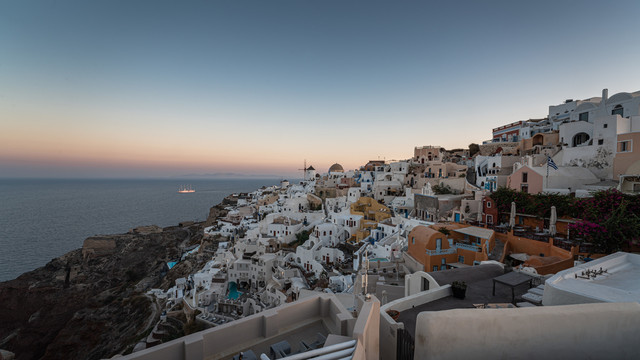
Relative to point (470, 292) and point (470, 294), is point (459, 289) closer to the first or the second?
point (470, 294)

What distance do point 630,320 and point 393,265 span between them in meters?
12.1

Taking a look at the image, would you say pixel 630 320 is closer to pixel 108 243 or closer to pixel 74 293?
pixel 74 293

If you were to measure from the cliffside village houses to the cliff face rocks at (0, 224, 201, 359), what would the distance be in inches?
174

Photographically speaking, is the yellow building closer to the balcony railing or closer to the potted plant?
the balcony railing

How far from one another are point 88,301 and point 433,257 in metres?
36.8

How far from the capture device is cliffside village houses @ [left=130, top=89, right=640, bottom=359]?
3.52 meters

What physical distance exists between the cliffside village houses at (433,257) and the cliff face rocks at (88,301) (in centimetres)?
441

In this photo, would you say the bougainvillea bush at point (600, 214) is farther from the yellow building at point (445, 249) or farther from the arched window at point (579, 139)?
the arched window at point (579, 139)

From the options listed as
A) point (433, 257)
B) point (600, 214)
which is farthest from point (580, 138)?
point (433, 257)

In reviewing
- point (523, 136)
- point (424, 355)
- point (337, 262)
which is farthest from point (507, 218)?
point (523, 136)

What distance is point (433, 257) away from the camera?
12.2 meters

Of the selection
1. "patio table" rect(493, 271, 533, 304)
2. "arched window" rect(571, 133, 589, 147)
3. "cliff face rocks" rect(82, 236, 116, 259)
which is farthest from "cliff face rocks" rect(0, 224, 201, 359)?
"arched window" rect(571, 133, 589, 147)

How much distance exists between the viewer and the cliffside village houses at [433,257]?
352cm

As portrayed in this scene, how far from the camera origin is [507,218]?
1602 centimetres
